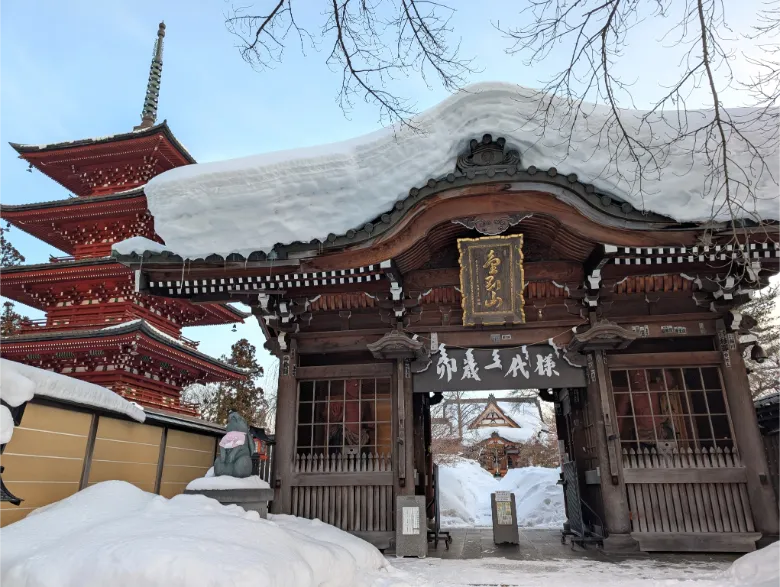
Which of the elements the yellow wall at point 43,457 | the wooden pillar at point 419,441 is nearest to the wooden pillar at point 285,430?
the wooden pillar at point 419,441

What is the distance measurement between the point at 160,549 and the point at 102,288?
1367cm

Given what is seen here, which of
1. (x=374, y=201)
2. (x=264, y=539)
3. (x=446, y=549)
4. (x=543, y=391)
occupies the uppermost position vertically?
(x=374, y=201)

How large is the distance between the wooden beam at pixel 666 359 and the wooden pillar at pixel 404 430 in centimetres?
356

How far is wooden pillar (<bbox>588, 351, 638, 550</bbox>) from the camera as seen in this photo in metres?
7.40

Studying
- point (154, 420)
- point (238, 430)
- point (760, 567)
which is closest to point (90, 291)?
point (154, 420)

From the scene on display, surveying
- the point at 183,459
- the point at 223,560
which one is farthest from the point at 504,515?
the point at 223,560

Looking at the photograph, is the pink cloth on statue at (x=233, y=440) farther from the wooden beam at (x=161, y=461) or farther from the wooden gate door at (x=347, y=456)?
the wooden beam at (x=161, y=461)

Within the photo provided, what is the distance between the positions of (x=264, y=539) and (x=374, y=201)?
5913 millimetres

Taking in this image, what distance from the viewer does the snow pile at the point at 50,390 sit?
5.10m

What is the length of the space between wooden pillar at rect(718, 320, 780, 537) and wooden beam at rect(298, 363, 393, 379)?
5687 millimetres

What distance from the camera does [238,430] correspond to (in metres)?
7.32

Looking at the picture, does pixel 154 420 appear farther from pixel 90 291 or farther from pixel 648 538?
pixel 90 291

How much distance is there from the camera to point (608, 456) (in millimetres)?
7754

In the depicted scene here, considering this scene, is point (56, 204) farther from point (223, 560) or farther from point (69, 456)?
point (223, 560)
